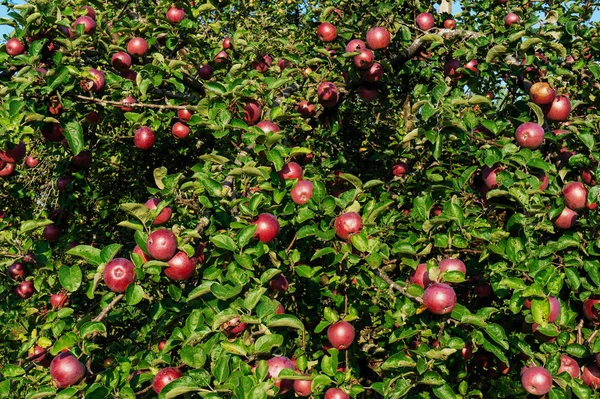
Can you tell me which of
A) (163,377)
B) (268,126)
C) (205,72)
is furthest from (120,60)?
(163,377)

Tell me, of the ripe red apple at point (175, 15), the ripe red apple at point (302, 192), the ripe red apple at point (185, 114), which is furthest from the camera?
the ripe red apple at point (175, 15)

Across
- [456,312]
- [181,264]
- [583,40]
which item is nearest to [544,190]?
[456,312]

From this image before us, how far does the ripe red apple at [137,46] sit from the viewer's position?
3.20 metres

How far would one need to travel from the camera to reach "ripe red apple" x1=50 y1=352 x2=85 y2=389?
2084 millimetres

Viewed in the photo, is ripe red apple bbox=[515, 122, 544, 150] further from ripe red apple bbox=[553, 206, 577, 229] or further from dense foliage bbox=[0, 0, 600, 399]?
ripe red apple bbox=[553, 206, 577, 229]

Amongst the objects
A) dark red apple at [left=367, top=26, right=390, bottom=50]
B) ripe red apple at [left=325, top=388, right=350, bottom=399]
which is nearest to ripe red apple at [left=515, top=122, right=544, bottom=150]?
dark red apple at [left=367, top=26, right=390, bottom=50]

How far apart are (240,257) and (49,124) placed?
1482 mm

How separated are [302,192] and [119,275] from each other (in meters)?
0.92

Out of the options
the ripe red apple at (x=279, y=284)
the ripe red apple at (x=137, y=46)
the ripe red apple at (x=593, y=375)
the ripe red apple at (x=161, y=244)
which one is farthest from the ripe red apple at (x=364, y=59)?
the ripe red apple at (x=593, y=375)

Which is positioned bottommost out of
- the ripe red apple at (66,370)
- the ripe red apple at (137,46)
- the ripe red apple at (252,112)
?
the ripe red apple at (66,370)

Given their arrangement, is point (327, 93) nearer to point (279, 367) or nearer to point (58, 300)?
point (279, 367)

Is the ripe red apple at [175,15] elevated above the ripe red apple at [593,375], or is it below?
above

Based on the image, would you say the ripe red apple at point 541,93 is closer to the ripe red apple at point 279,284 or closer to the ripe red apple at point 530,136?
the ripe red apple at point 530,136

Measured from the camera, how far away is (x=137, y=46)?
10.5 feet
